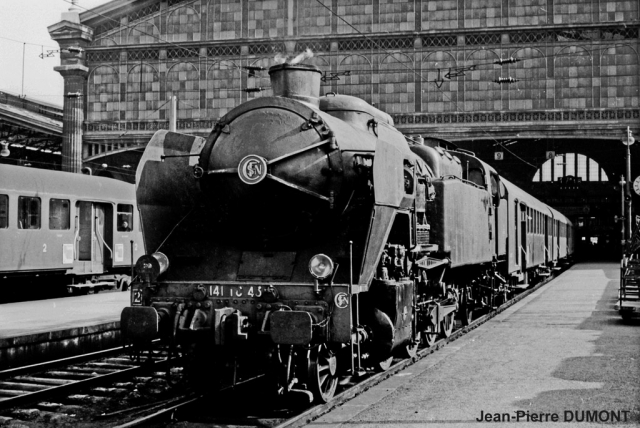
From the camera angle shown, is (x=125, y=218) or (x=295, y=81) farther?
(x=125, y=218)

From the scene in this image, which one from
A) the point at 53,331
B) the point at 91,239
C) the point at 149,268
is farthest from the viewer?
the point at 91,239

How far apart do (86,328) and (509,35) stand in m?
24.4

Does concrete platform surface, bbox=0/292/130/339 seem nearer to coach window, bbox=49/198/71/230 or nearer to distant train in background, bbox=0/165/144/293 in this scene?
distant train in background, bbox=0/165/144/293

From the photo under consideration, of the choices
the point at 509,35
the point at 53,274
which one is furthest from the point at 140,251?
the point at 509,35

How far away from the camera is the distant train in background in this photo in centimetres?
1484

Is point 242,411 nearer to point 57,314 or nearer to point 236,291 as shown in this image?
point 236,291

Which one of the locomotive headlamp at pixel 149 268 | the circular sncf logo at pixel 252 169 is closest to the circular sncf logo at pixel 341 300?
the circular sncf logo at pixel 252 169

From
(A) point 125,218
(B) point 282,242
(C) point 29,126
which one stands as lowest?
(B) point 282,242

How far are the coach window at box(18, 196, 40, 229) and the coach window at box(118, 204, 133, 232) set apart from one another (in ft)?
10.6

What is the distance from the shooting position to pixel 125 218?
19.2 meters

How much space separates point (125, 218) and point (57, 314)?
6870 mm

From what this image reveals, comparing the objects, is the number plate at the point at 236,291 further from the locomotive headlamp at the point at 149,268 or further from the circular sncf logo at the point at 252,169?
the circular sncf logo at the point at 252,169

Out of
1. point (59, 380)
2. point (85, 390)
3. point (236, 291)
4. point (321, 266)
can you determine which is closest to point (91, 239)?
point (59, 380)

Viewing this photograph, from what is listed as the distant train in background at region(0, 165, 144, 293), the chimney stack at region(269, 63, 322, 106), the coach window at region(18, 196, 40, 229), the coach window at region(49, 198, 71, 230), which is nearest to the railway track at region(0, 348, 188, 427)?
the chimney stack at region(269, 63, 322, 106)
